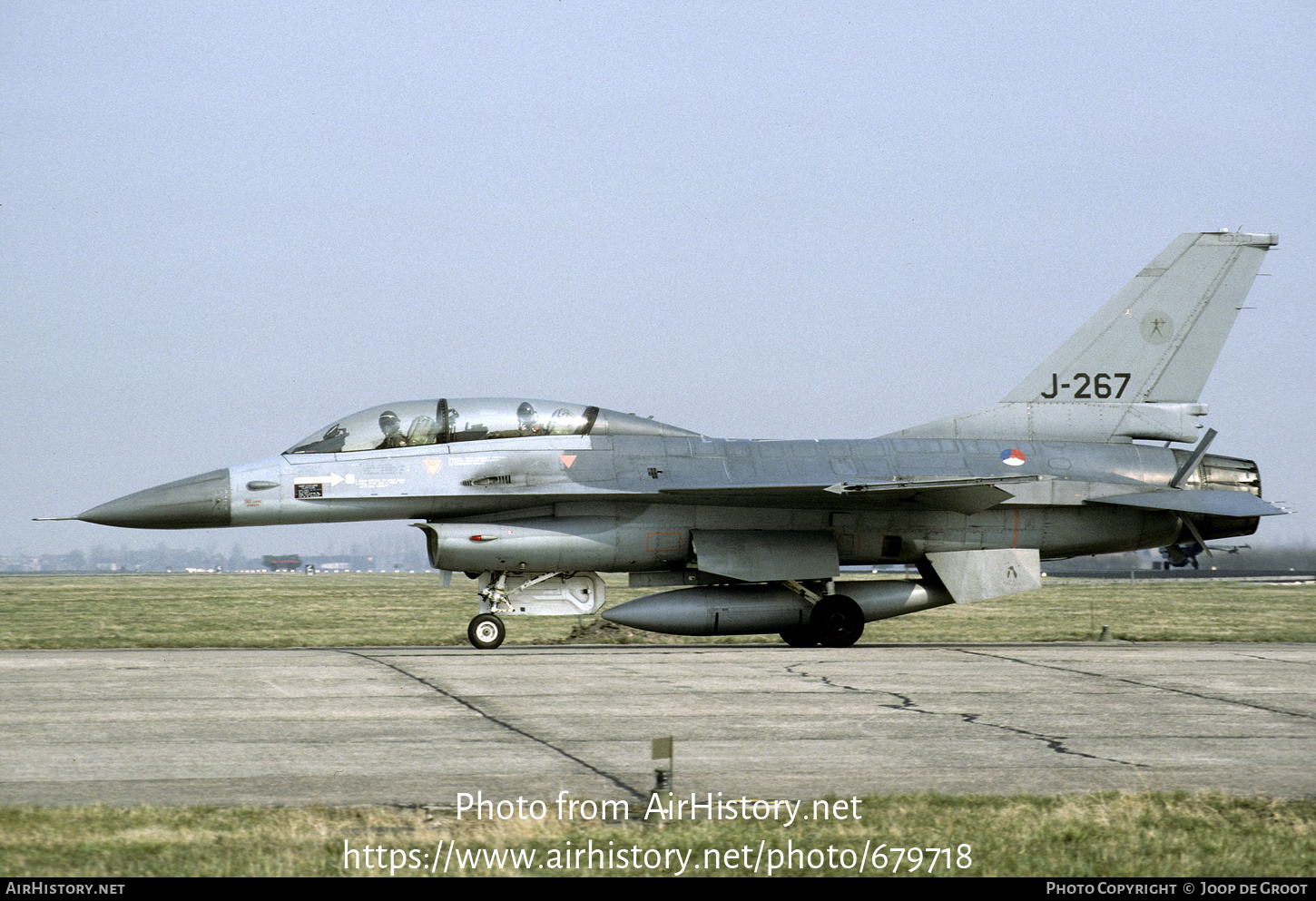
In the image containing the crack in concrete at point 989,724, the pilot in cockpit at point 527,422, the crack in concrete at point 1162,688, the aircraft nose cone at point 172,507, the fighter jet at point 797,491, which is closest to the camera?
the crack in concrete at point 989,724

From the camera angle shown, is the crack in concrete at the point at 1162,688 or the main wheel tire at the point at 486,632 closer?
the crack in concrete at the point at 1162,688

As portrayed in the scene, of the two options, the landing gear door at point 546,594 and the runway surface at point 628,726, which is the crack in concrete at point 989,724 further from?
the landing gear door at point 546,594

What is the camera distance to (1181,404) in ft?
61.6

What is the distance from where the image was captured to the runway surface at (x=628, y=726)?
7.30m

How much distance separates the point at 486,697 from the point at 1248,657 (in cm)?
911

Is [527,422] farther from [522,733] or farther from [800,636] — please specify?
[522,733]

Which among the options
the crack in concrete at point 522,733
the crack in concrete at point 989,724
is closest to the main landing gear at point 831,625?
the crack in concrete at point 989,724

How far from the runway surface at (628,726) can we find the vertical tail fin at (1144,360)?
5.02 m

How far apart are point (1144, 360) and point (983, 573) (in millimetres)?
4243

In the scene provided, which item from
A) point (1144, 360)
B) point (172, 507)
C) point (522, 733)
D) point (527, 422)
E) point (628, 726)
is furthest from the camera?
point (1144, 360)

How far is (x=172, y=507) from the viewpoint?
1532cm

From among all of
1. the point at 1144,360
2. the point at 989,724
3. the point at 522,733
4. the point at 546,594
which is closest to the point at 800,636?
the point at 546,594

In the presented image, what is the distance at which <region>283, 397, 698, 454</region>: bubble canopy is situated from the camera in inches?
630

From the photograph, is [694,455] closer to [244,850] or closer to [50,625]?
[244,850]
